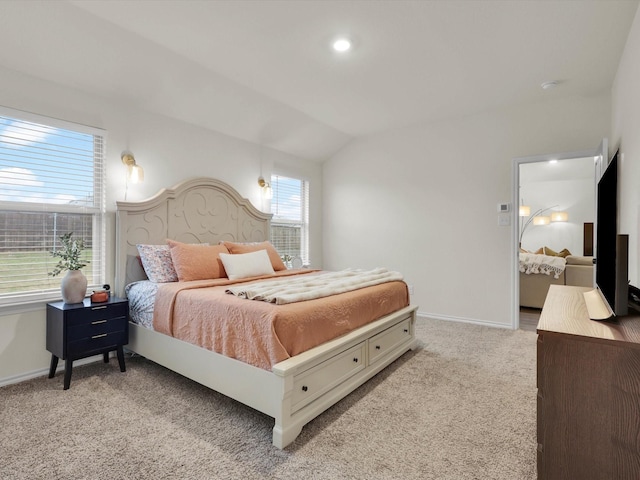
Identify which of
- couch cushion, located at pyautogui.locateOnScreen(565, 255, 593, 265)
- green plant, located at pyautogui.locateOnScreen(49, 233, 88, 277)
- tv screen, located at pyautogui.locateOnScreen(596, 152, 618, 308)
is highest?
tv screen, located at pyautogui.locateOnScreen(596, 152, 618, 308)

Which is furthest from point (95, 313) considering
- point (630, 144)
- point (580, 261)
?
point (580, 261)

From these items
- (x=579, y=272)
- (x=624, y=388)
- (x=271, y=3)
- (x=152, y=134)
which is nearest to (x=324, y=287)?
(x=624, y=388)

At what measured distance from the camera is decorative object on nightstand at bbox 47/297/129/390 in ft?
8.12

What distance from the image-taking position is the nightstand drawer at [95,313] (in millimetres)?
2486

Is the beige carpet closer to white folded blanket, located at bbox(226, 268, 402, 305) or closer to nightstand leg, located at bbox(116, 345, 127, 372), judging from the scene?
nightstand leg, located at bbox(116, 345, 127, 372)

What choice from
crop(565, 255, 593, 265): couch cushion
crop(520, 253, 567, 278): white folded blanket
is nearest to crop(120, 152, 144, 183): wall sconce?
crop(520, 253, 567, 278): white folded blanket

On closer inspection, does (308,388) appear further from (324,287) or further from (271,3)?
(271,3)

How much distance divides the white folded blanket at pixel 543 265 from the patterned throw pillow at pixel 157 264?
4.72 meters


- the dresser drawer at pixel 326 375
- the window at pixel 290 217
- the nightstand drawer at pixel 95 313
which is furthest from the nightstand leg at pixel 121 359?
the window at pixel 290 217

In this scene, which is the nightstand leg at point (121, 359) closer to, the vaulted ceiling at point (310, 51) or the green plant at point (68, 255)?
the green plant at point (68, 255)

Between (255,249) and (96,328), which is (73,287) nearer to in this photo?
(96,328)

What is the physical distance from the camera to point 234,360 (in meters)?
2.08

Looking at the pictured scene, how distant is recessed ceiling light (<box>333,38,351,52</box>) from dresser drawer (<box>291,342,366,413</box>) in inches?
89.4

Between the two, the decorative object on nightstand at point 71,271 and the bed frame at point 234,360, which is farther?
the decorative object on nightstand at point 71,271
